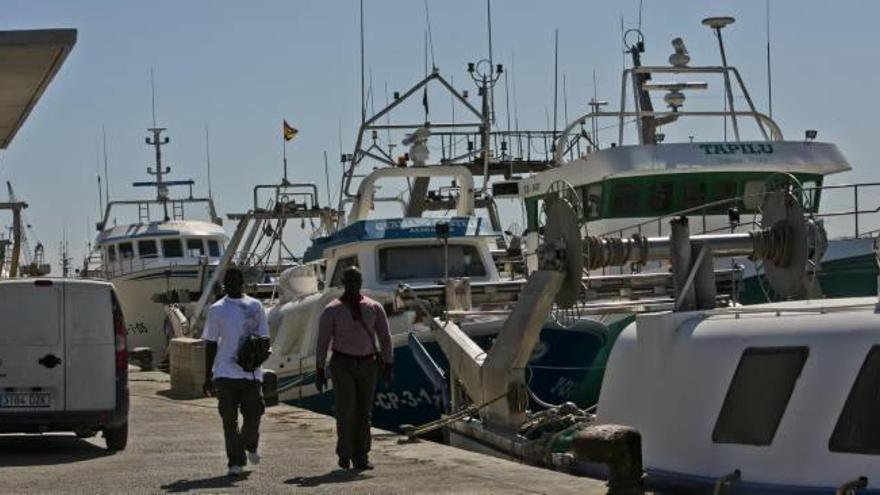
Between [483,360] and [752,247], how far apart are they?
Answer: 3893 millimetres

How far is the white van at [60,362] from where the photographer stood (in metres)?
15.1

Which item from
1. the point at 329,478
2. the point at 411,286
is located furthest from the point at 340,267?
the point at 329,478

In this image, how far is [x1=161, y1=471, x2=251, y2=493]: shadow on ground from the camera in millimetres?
12180

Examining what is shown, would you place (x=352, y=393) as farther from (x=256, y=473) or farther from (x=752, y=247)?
(x=752, y=247)

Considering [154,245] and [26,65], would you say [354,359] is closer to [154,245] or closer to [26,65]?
[26,65]

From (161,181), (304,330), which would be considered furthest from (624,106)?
(161,181)

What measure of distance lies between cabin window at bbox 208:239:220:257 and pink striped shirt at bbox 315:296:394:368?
32435 mm

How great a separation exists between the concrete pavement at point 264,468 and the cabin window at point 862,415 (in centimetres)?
201

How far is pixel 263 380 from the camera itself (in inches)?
546

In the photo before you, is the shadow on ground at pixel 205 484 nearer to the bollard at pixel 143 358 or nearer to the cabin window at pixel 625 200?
the cabin window at pixel 625 200

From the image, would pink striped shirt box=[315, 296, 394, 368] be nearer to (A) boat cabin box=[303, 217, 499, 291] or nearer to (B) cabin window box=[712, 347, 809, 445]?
(B) cabin window box=[712, 347, 809, 445]

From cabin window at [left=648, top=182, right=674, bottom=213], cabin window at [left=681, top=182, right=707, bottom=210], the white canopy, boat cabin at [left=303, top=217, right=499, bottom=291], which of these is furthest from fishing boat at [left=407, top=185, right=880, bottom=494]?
boat cabin at [left=303, top=217, right=499, bottom=291]

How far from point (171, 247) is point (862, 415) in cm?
3639

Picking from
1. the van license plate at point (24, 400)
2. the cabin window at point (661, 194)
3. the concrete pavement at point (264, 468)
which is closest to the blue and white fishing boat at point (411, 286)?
the cabin window at point (661, 194)
